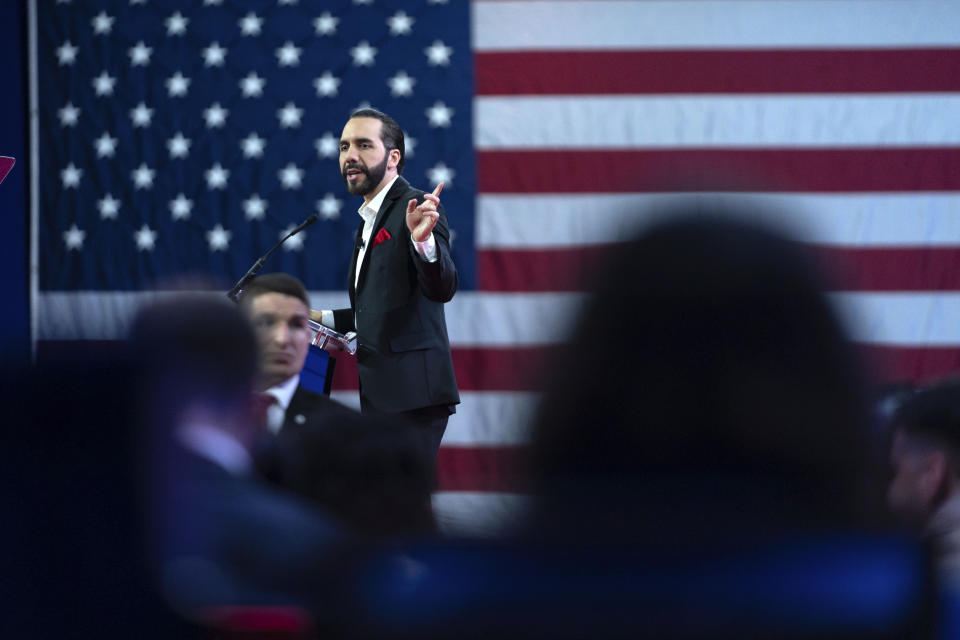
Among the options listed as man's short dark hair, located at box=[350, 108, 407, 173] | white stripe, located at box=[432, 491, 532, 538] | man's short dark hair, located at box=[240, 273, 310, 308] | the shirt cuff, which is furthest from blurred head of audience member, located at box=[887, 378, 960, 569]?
man's short dark hair, located at box=[350, 108, 407, 173]

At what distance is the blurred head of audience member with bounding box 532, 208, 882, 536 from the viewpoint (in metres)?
0.50

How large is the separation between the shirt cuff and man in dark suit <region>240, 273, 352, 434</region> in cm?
89

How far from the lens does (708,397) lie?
1.65 ft

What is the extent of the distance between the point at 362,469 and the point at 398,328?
1.95 metres

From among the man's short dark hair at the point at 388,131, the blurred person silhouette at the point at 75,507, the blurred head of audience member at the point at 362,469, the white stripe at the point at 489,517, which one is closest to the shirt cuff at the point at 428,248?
the man's short dark hair at the point at 388,131

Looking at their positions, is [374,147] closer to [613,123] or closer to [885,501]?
[613,123]

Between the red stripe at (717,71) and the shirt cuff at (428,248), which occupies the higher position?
the red stripe at (717,71)

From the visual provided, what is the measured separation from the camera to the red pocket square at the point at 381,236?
2695 mm

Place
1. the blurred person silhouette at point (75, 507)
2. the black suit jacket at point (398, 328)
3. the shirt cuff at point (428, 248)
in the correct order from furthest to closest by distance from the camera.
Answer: the black suit jacket at point (398, 328) → the shirt cuff at point (428, 248) → the blurred person silhouette at point (75, 507)

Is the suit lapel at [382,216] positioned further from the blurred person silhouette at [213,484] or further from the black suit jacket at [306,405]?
the blurred person silhouette at [213,484]

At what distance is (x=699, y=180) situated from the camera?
0.62 metres

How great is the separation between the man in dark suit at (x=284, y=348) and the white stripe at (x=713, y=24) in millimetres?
2353

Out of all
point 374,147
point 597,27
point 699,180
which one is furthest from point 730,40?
point 699,180

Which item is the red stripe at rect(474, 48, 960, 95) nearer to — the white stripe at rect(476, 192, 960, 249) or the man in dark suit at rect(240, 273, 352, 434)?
the white stripe at rect(476, 192, 960, 249)
